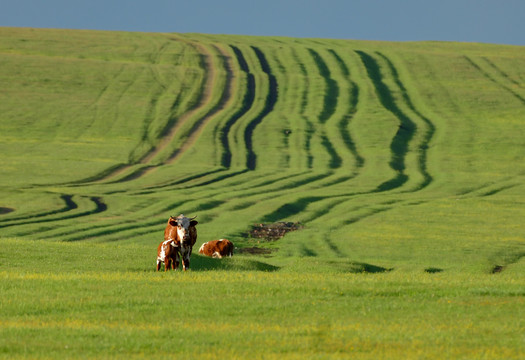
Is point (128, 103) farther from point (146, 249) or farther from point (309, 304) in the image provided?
point (309, 304)

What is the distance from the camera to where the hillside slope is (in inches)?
2088

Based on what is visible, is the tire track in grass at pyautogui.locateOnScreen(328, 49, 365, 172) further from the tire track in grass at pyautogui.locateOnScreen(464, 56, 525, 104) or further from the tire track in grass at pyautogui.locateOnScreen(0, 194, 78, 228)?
the tire track in grass at pyautogui.locateOnScreen(0, 194, 78, 228)

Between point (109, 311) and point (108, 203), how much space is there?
140ft

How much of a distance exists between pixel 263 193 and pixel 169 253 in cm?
3920

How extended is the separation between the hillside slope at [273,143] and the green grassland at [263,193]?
1.19 ft

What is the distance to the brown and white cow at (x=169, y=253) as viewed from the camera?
28.6 m

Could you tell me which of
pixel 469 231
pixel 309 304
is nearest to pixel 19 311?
pixel 309 304

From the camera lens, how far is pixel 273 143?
9206cm

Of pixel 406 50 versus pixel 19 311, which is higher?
pixel 406 50

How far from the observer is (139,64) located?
125 m

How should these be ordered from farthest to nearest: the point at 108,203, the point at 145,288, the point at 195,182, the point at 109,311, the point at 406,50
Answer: the point at 406,50
the point at 195,182
the point at 108,203
the point at 145,288
the point at 109,311

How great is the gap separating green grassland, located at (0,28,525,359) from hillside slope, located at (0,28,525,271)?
0.36 meters

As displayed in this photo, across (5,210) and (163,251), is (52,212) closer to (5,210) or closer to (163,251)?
(5,210)

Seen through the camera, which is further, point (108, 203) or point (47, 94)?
point (47, 94)
